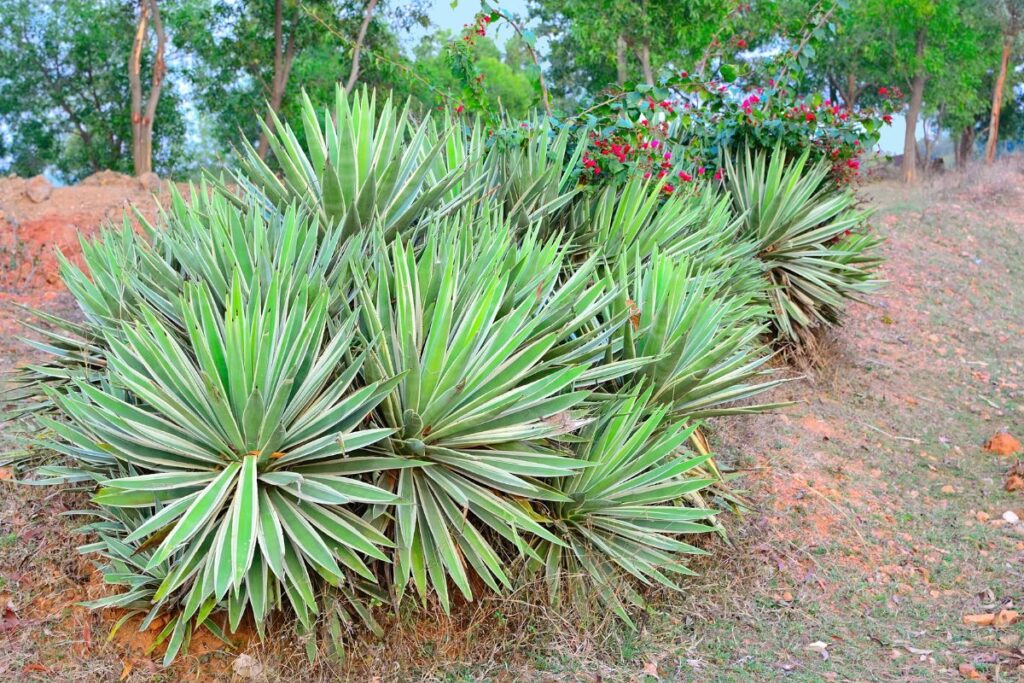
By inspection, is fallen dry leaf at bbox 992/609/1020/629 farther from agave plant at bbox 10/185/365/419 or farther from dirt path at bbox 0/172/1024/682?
agave plant at bbox 10/185/365/419

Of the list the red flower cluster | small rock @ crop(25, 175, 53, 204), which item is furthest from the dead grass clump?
small rock @ crop(25, 175, 53, 204)

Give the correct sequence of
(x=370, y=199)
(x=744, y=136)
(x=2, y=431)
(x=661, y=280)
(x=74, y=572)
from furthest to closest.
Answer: (x=744, y=136) → (x=2, y=431) → (x=661, y=280) → (x=370, y=199) → (x=74, y=572)

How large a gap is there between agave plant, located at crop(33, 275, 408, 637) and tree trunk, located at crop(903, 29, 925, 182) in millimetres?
25140

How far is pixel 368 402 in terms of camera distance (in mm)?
3879

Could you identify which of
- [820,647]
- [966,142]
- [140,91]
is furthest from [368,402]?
[966,142]

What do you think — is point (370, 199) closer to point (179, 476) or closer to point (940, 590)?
point (179, 476)

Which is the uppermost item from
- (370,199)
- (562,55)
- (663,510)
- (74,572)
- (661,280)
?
(562,55)

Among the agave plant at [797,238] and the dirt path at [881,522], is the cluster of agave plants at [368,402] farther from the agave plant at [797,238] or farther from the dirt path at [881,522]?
the agave plant at [797,238]

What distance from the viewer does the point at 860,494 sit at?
658 cm

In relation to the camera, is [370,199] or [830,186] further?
[830,186]

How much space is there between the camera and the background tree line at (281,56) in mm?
22344

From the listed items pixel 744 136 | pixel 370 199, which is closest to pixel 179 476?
pixel 370 199

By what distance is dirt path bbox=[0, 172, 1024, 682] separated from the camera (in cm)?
424

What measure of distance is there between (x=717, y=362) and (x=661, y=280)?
0.55m
